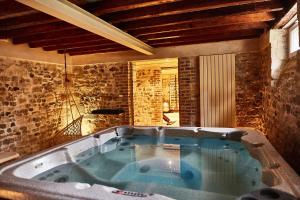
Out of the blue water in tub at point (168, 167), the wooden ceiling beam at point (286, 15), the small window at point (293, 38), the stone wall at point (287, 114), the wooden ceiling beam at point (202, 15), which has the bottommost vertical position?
the blue water in tub at point (168, 167)

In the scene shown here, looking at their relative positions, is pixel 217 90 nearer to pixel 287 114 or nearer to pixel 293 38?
pixel 293 38

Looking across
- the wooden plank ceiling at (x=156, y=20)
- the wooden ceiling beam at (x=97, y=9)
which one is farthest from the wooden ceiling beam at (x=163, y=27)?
the wooden ceiling beam at (x=97, y=9)

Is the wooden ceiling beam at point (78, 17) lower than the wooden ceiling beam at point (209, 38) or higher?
lower

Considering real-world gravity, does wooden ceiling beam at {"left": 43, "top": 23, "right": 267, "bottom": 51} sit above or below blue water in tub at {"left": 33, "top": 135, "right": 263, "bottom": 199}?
above

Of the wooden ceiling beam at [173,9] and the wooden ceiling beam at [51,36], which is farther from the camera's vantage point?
the wooden ceiling beam at [51,36]

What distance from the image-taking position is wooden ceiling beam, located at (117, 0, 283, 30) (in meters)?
2.97

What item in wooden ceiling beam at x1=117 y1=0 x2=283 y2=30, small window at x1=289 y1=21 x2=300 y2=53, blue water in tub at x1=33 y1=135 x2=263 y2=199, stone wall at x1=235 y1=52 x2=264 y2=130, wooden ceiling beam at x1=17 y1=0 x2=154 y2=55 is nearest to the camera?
blue water in tub at x1=33 y1=135 x2=263 y2=199

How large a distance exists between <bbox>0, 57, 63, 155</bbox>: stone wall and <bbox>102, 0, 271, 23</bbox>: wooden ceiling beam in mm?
2394

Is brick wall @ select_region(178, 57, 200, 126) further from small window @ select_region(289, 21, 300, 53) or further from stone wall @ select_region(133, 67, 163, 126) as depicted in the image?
stone wall @ select_region(133, 67, 163, 126)

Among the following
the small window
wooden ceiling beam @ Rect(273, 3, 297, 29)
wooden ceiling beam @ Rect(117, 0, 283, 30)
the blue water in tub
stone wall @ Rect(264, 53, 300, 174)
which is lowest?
the blue water in tub

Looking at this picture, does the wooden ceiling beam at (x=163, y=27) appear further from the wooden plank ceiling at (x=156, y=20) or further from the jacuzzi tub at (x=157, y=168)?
the jacuzzi tub at (x=157, y=168)

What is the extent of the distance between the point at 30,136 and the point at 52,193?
3.86m

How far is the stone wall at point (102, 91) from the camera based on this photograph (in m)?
5.71

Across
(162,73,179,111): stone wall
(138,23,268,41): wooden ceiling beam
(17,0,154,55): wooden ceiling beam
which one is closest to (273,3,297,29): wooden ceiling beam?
(138,23,268,41): wooden ceiling beam
